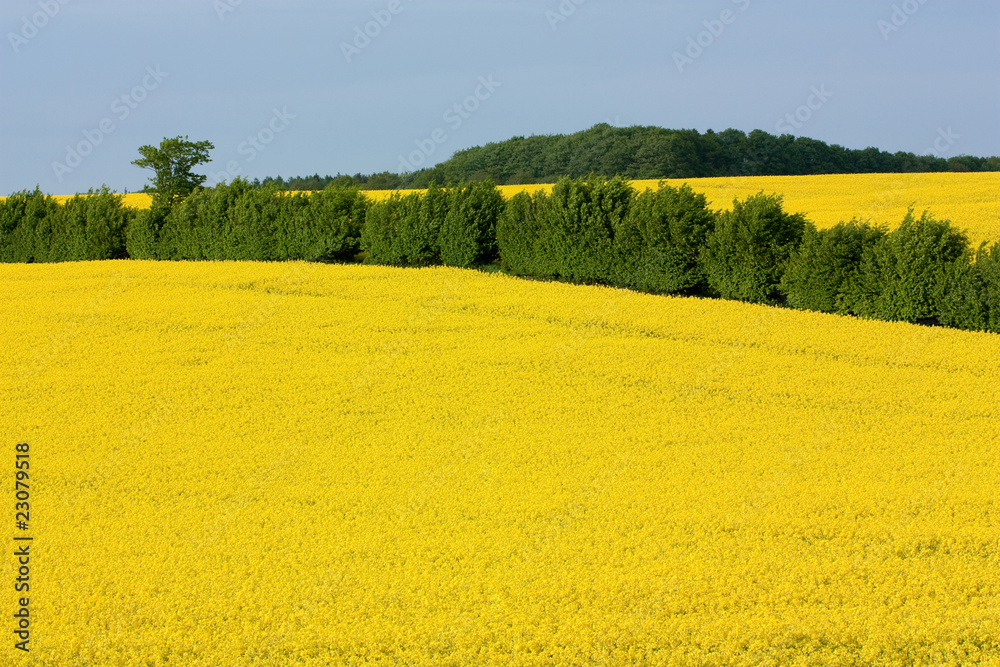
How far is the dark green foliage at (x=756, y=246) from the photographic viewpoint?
86.0 feet

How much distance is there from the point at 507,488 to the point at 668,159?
1962 inches

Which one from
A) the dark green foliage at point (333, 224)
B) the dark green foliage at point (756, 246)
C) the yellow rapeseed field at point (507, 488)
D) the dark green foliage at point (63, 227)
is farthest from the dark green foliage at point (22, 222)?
the dark green foliage at point (756, 246)

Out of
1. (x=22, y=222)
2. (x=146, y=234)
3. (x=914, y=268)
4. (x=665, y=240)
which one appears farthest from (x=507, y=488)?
(x=22, y=222)

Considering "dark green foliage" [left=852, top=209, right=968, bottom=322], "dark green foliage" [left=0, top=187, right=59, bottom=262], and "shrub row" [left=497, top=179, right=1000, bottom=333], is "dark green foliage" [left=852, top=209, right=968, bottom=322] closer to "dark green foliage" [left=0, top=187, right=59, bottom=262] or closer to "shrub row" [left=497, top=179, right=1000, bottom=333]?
"shrub row" [left=497, top=179, right=1000, bottom=333]

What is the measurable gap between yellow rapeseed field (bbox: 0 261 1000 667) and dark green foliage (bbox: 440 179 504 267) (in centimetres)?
676

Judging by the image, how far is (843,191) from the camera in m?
41.8

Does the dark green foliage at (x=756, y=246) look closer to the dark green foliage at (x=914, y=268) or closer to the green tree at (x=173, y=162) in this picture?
the dark green foliage at (x=914, y=268)

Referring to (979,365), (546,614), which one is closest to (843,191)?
(979,365)

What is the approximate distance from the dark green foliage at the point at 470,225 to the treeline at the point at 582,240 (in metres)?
0.05

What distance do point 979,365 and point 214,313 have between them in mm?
20969

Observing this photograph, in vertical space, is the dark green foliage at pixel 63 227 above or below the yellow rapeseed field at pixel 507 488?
above

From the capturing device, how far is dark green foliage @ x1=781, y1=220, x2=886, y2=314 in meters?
24.6

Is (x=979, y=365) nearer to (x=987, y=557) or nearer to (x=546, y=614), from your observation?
(x=987, y=557)

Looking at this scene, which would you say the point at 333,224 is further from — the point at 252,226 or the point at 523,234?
the point at 523,234
